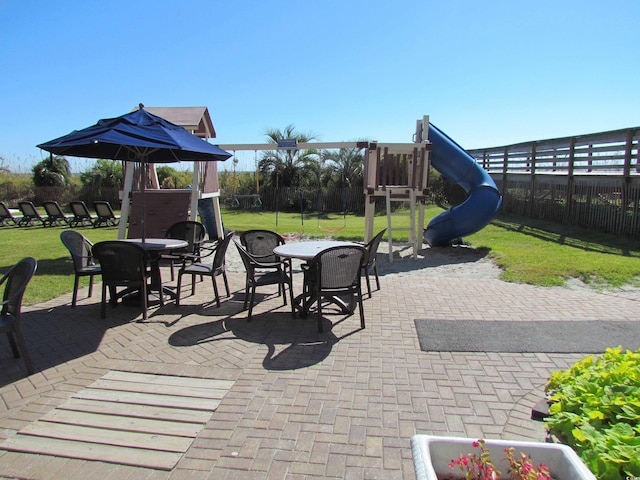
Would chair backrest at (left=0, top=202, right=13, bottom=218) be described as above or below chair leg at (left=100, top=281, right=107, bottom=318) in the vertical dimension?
above

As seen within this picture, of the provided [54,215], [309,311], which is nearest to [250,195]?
[54,215]

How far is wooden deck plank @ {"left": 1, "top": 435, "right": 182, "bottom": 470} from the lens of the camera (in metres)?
2.42

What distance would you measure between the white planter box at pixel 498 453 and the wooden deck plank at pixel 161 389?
197 cm

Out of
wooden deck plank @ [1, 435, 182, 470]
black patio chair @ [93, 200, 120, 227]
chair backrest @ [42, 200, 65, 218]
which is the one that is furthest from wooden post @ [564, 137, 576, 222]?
chair backrest @ [42, 200, 65, 218]

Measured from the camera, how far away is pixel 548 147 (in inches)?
551

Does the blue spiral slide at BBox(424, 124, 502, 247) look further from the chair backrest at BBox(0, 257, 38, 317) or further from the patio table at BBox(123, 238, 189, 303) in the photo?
the chair backrest at BBox(0, 257, 38, 317)

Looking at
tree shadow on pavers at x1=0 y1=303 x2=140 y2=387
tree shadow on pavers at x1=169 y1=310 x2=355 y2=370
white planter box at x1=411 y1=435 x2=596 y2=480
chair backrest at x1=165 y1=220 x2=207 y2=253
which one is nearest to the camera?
white planter box at x1=411 y1=435 x2=596 y2=480

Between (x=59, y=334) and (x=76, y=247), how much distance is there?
4.47ft

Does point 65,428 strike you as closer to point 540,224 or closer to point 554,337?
point 554,337

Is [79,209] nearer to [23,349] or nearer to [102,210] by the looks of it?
[102,210]

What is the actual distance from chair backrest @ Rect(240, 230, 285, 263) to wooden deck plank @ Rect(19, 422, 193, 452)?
3.37 m

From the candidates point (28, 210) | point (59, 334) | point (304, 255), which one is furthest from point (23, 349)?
point (28, 210)

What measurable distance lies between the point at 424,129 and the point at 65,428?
894 centimetres

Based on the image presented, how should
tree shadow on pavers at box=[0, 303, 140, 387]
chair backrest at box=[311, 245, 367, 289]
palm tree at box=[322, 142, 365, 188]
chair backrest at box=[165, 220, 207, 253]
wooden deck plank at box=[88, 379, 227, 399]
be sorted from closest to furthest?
wooden deck plank at box=[88, 379, 227, 399] → tree shadow on pavers at box=[0, 303, 140, 387] → chair backrest at box=[311, 245, 367, 289] → chair backrest at box=[165, 220, 207, 253] → palm tree at box=[322, 142, 365, 188]
